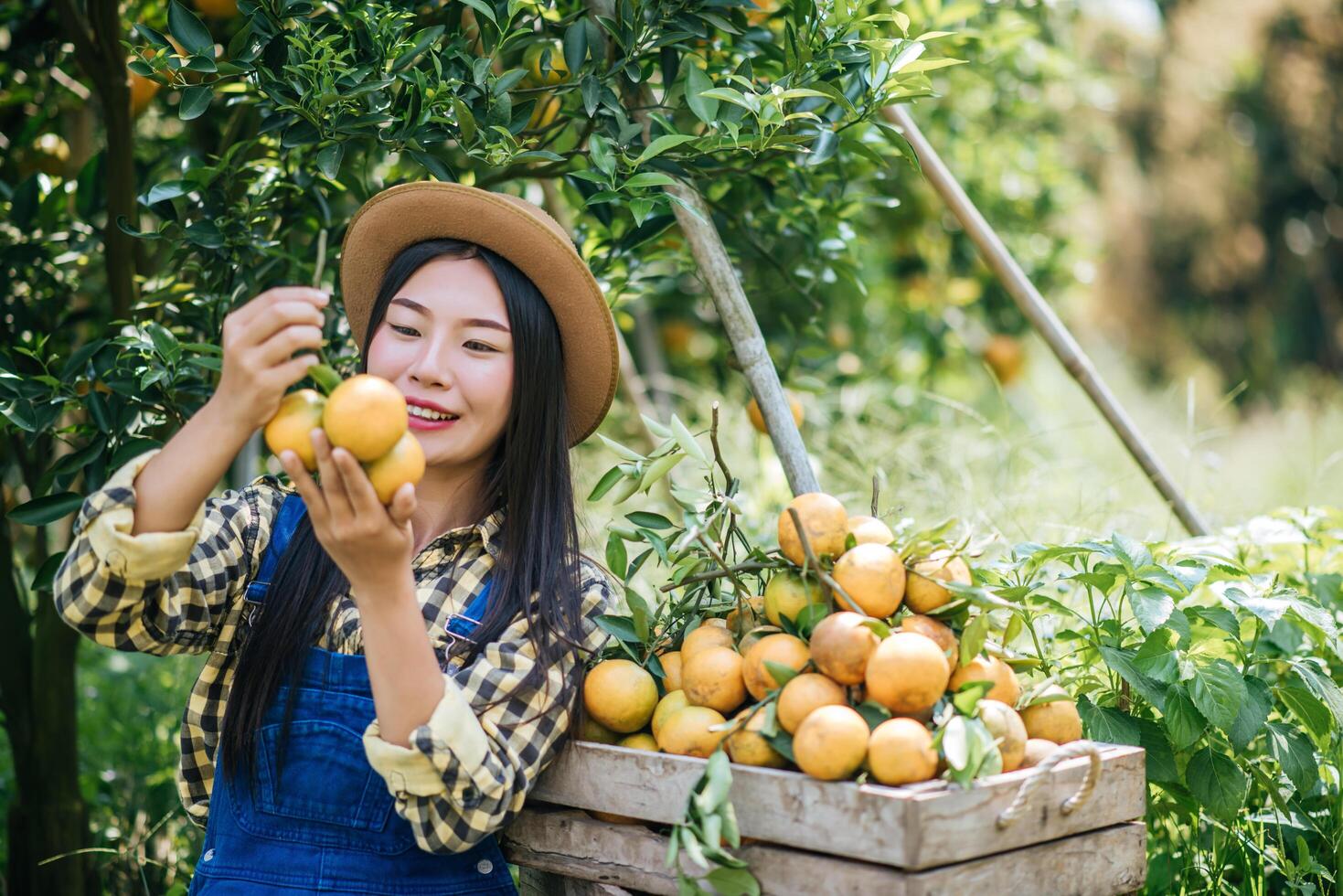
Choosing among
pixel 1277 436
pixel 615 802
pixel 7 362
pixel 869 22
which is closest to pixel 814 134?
pixel 869 22

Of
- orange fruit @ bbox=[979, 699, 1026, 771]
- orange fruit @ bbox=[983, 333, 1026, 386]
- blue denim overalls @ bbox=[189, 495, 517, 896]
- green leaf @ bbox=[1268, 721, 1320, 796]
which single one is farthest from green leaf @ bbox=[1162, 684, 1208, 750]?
orange fruit @ bbox=[983, 333, 1026, 386]

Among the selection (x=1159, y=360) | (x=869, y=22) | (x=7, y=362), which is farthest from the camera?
(x=1159, y=360)

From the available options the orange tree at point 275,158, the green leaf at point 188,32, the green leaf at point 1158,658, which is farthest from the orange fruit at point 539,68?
the green leaf at point 1158,658

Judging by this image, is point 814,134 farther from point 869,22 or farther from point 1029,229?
point 1029,229

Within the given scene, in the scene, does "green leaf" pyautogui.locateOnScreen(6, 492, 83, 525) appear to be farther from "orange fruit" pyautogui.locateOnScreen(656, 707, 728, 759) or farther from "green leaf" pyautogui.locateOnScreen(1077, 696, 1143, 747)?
"green leaf" pyautogui.locateOnScreen(1077, 696, 1143, 747)

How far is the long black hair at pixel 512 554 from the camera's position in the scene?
1.46 meters

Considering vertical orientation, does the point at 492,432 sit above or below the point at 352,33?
below

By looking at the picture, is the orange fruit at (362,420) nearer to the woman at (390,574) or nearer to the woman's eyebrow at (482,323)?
the woman at (390,574)

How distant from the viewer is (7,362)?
1801 mm

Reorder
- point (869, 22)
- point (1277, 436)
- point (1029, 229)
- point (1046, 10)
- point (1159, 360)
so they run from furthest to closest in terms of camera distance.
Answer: point (1159, 360), point (1277, 436), point (1029, 229), point (1046, 10), point (869, 22)

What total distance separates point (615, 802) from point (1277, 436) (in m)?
6.06

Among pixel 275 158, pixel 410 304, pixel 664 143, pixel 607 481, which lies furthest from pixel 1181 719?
pixel 275 158

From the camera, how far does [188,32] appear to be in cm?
158

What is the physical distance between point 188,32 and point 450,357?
599 mm
